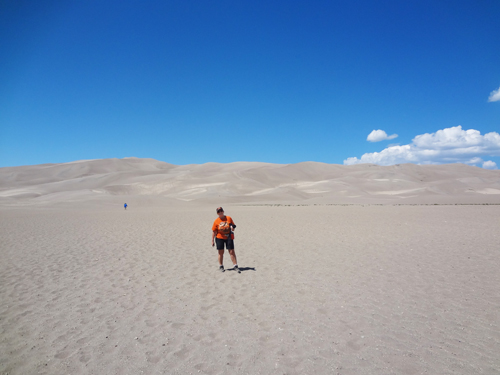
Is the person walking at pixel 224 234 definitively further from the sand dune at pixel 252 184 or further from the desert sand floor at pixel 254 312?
the sand dune at pixel 252 184

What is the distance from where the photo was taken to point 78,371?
12.2 feet

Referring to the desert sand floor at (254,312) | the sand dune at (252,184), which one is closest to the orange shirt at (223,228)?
the desert sand floor at (254,312)

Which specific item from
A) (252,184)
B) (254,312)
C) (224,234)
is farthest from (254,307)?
(252,184)

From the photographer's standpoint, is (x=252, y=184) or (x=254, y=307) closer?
(x=254, y=307)

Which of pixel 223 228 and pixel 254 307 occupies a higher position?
pixel 223 228

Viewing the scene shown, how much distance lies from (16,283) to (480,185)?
106 metres

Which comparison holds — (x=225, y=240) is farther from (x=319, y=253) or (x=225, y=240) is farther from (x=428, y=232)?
(x=428, y=232)

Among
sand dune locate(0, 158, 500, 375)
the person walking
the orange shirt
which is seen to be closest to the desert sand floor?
sand dune locate(0, 158, 500, 375)

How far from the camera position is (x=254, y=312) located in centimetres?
532

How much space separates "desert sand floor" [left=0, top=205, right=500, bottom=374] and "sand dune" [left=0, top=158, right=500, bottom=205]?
37.2 m

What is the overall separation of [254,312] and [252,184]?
6724cm

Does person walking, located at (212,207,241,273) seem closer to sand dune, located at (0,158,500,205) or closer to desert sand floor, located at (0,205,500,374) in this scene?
desert sand floor, located at (0,205,500,374)

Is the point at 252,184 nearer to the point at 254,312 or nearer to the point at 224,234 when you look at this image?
the point at 224,234

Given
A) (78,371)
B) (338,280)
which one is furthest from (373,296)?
(78,371)
